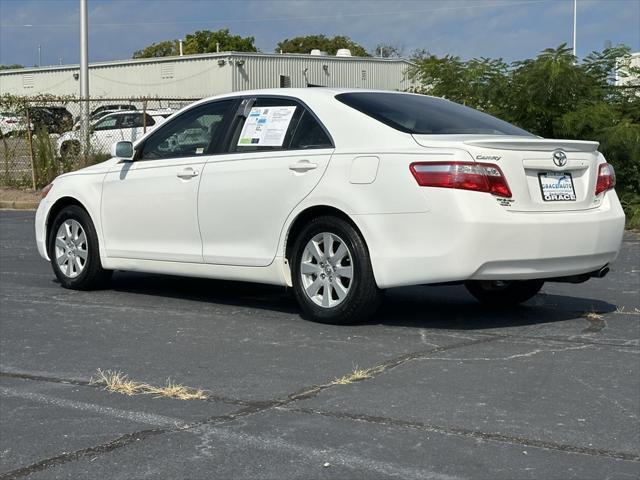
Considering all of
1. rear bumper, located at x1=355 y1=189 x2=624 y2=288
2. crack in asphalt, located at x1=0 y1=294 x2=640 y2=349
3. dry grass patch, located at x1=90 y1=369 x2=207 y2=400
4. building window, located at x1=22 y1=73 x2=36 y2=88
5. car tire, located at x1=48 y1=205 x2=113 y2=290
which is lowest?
crack in asphalt, located at x1=0 y1=294 x2=640 y2=349

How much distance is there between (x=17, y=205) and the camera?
20578mm

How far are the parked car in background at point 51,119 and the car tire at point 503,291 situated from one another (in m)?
15.3

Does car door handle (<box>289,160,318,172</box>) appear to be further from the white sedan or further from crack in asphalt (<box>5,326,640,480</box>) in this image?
crack in asphalt (<box>5,326,640,480</box>)

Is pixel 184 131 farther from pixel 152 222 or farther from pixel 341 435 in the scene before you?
pixel 341 435

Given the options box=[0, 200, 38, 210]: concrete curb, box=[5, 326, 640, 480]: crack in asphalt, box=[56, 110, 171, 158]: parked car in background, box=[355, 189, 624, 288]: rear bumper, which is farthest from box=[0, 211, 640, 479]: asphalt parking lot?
box=[56, 110, 171, 158]: parked car in background

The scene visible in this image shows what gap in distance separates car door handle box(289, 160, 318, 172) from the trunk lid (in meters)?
0.76

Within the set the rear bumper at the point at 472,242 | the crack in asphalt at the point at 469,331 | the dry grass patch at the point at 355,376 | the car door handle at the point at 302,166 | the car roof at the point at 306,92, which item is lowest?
the crack in asphalt at the point at 469,331

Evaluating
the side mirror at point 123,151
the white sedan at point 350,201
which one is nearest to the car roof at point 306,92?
the white sedan at point 350,201

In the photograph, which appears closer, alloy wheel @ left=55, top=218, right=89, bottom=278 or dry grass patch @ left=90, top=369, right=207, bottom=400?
dry grass patch @ left=90, top=369, right=207, bottom=400

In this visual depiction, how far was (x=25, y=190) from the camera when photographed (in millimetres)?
21969

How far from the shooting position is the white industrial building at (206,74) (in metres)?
49.2

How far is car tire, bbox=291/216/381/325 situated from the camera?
23.2 ft

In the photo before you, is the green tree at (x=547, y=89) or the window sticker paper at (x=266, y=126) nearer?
the window sticker paper at (x=266, y=126)

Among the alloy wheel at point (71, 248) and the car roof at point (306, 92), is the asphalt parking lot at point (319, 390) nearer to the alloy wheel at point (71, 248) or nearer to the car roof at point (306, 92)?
the alloy wheel at point (71, 248)
